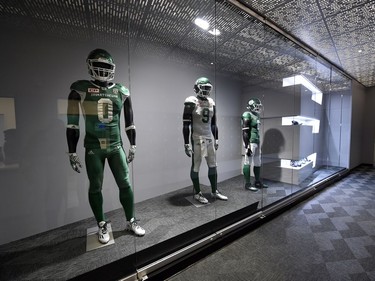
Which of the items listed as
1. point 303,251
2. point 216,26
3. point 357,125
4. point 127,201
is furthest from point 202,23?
point 357,125

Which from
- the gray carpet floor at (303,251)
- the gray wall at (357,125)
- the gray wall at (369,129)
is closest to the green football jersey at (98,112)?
the gray carpet floor at (303,251)

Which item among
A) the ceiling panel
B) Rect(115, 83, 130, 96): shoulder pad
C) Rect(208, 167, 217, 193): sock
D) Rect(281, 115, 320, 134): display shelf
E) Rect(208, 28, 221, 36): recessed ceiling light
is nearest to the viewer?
Rect(115, 83, 130, 96): shoulder pad

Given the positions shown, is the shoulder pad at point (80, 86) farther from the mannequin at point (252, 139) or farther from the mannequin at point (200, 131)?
the mannequin at point (252, 139)

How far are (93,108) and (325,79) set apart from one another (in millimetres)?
4901

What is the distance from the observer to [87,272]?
3.73ft

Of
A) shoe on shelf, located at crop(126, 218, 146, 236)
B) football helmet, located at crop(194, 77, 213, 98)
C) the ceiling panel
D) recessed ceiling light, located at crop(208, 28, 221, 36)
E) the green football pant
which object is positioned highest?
the ceiling panel

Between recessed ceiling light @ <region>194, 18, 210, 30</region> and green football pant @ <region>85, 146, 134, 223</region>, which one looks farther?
recessed ceiling light @ <region>194, 18, 210, 30</region>

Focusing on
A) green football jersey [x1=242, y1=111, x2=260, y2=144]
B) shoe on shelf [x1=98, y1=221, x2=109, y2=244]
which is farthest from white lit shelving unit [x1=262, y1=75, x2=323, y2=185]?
shoe on shelf [x1=98, y1=221, x2=109, y2=244]

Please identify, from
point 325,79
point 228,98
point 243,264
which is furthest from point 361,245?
point 325,79

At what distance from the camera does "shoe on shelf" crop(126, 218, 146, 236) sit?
1520 mm

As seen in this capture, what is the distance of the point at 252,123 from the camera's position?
2.79 m

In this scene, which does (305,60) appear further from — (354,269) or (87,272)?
(87,272)

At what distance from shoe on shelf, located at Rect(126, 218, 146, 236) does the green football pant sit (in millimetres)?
43

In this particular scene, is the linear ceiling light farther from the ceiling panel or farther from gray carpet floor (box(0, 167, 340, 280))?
gray carpet floor (box(0, 167, 340, 280))
